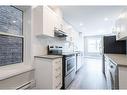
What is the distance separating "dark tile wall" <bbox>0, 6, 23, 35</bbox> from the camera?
1.97 metres

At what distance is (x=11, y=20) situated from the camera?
7.16 ft

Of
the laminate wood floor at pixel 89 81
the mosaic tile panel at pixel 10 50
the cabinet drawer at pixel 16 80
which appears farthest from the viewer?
the laminate wood floor at pixel 89 81

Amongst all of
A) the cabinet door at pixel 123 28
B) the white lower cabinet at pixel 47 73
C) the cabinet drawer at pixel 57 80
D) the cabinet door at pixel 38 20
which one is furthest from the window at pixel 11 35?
the cabinet door at pixel 123 28

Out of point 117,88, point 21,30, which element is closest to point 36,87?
point 21,30

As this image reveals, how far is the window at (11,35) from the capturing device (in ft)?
6.40

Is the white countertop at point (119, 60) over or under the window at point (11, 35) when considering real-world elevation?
under

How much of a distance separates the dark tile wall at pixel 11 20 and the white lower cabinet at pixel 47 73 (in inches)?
33.6

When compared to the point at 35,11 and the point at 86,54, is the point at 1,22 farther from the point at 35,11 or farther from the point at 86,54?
the point at 86,54

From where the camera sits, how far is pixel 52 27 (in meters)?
2.92

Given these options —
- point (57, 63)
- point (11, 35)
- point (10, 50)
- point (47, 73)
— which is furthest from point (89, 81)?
point (11, 35)

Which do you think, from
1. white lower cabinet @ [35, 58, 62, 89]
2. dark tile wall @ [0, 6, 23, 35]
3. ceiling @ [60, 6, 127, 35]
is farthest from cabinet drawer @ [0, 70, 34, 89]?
ceiling @ [60, 6, 127, 35]

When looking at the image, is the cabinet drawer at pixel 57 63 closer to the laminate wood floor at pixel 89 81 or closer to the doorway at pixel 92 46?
the laminate wood floor at pixel 89 81

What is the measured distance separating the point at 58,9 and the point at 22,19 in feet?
4.58
